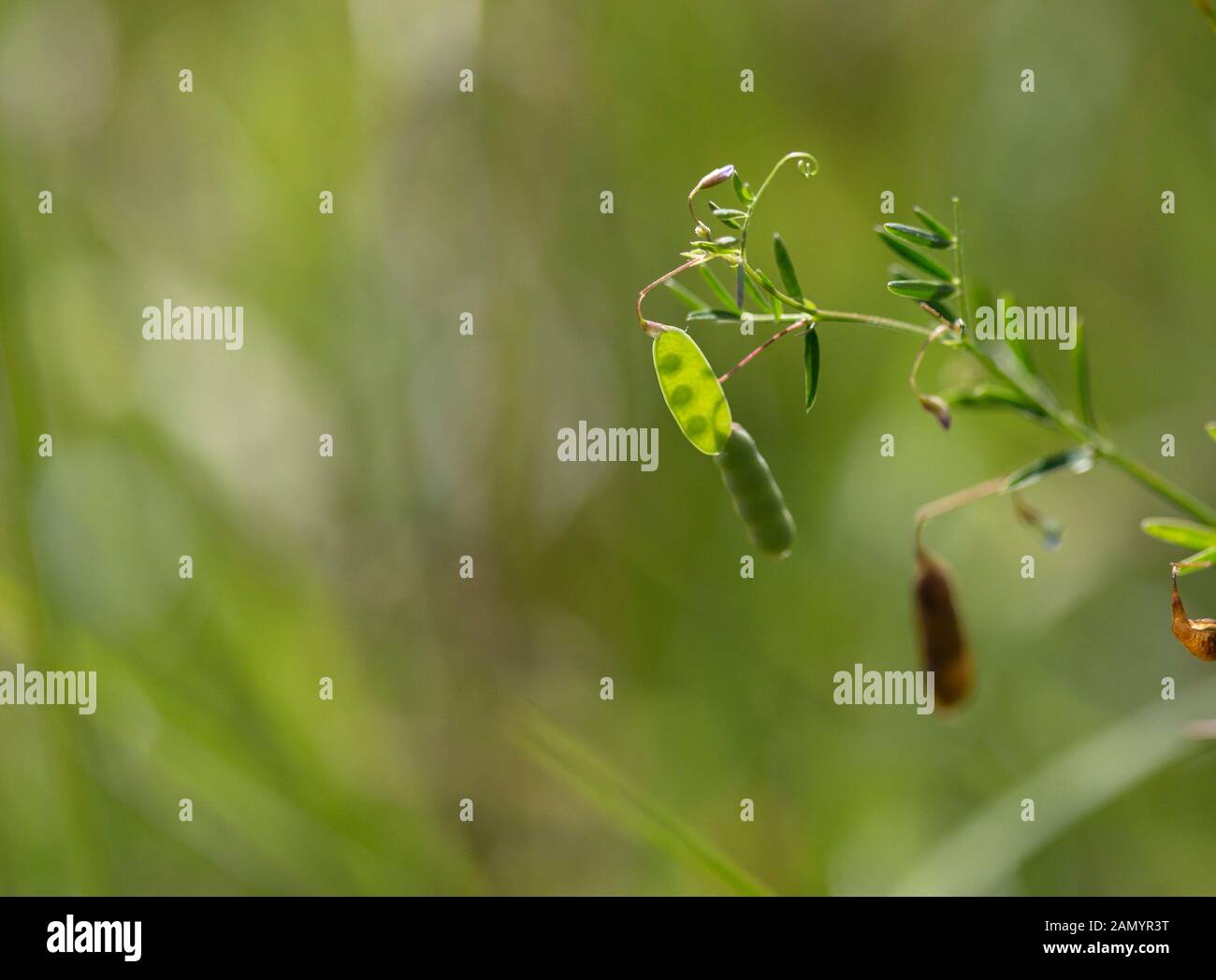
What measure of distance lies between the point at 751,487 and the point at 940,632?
0.53 ft

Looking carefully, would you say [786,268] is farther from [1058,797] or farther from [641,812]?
[1058,797]

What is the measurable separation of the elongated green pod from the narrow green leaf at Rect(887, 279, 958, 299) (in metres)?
0.13

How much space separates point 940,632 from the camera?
27.5 inches

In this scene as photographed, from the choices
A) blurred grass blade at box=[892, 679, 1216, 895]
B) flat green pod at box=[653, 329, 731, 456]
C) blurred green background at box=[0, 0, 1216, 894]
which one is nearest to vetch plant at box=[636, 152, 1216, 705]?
flat green pod at box=[653, 329, 731, 456]

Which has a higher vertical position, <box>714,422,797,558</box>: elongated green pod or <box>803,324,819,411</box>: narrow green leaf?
<box>803,324,819,411</box>: narrow green leaf

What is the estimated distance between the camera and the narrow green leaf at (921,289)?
0.56 metres

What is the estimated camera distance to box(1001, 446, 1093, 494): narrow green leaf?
0.57 m

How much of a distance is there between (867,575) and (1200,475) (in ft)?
1.66

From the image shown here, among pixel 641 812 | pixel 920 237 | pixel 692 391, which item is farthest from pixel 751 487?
pixel 641 812

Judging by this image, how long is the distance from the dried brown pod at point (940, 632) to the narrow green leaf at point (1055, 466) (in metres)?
0.13

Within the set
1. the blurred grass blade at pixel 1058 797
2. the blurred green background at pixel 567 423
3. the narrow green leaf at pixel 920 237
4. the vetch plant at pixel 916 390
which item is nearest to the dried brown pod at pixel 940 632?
the vetch plant at pixel 916 390

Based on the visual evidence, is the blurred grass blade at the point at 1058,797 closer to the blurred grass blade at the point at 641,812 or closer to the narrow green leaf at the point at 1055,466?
the blurred grass blade at the point at 641,812

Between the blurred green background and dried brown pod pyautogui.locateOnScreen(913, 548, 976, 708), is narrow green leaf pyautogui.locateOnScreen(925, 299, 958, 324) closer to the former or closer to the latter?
dried brown pod pyautogui.locateOnScreen(913, 548, 976, 708)
